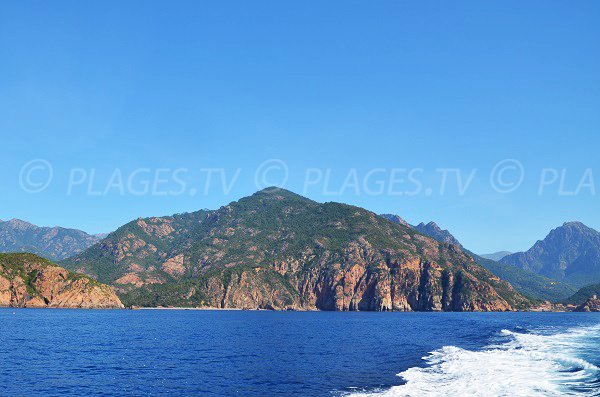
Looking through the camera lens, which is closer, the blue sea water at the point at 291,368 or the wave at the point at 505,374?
the wave at the point at 505,374

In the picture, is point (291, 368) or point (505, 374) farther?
point (291, 368)

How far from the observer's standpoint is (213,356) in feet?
264

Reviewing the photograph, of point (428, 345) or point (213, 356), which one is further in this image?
point (428, 345)

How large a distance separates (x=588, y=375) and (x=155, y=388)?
5091 cm

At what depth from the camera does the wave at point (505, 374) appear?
50.5 m

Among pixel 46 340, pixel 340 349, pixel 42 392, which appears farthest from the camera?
pixel 46 340

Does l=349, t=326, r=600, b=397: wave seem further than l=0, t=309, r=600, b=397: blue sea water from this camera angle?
No

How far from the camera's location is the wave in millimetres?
50469

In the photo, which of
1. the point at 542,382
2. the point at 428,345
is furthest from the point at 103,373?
the point at 428,345

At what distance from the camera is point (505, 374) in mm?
60125

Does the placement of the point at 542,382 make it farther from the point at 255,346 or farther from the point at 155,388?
the point at 255,346

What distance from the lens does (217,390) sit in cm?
5181

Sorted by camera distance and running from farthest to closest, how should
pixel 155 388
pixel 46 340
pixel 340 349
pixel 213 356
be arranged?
pixel 46 340
pixel 340 349
pixel 213 356
pixel 155 388

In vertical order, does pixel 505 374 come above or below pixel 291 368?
above
